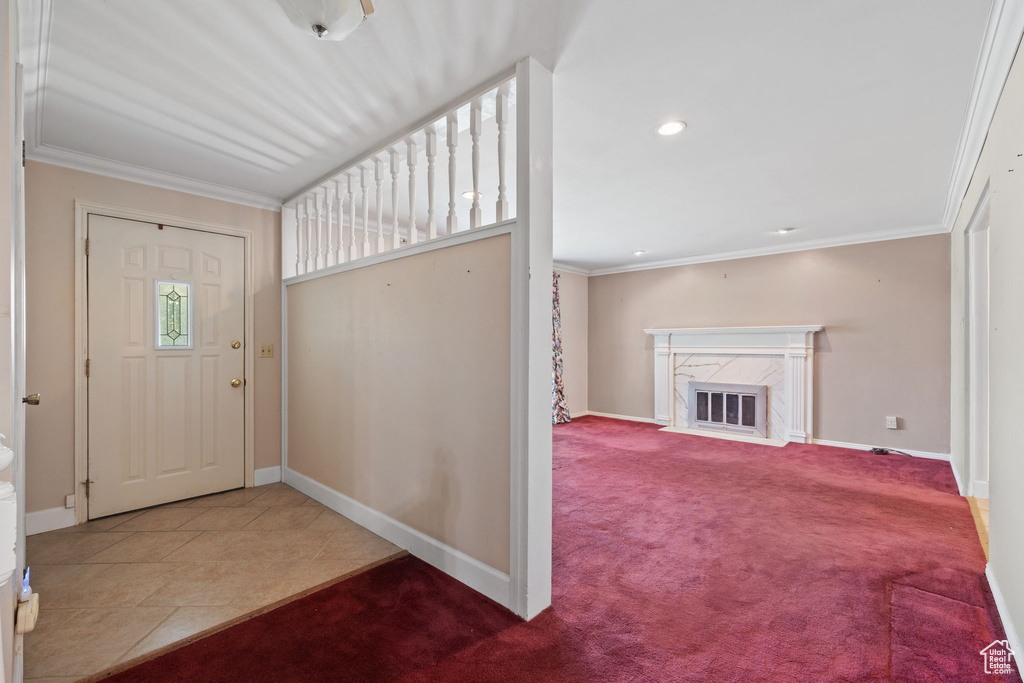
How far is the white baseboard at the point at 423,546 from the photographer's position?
2146 mm

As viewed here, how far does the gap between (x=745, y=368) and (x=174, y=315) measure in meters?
5.78

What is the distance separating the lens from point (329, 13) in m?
1.33

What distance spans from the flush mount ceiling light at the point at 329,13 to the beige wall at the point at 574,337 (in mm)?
5475

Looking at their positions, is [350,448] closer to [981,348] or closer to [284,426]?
[284,426]

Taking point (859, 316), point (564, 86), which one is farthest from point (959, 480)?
point (564, 86)

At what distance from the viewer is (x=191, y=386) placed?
3459mm

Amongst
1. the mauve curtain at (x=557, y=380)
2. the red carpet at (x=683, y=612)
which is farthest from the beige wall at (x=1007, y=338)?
the mauve curtain at (x=557, y=380)

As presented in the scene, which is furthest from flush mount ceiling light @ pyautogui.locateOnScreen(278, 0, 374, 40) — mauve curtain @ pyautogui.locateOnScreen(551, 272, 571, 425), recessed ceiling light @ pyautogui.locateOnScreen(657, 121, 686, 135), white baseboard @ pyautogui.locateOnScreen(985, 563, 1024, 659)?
mauve curtain @ pyautogui.locateOnScreen(551, 272, 571, 425)

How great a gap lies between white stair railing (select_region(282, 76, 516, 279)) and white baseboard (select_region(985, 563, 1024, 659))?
252 cm

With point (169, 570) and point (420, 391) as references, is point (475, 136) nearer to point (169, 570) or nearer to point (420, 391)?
point (420, 391)

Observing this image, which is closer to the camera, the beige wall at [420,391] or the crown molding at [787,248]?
the beige wall at [420,391]

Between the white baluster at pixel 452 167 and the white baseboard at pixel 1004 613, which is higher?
the white baluster at pixel 452 167

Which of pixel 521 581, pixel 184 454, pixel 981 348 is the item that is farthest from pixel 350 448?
pixel 981 348

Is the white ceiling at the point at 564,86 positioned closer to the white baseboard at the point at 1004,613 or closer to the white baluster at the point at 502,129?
the white baluster at the point at 502,129
